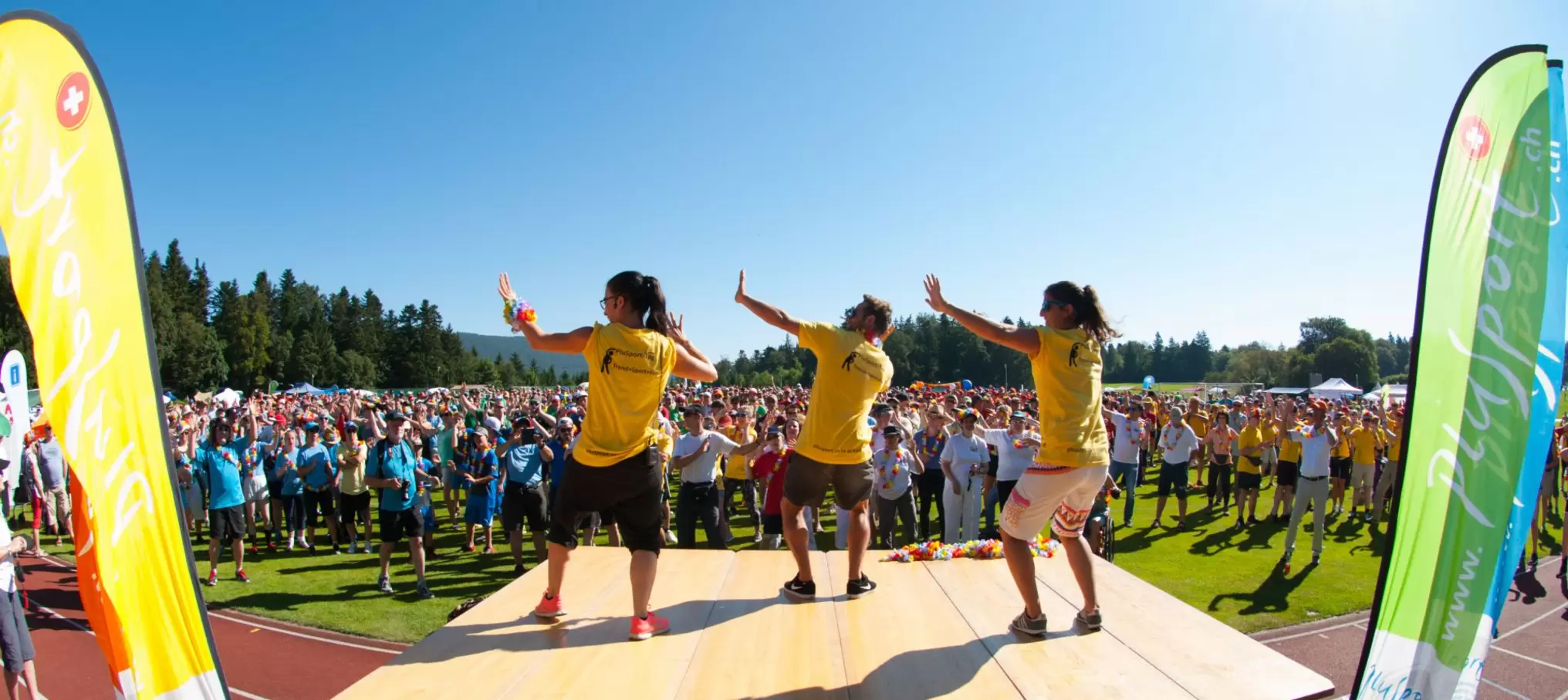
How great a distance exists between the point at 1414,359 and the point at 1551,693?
5.83m

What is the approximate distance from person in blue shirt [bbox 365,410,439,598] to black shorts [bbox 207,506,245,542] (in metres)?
1.95

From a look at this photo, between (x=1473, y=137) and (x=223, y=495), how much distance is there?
437 inches

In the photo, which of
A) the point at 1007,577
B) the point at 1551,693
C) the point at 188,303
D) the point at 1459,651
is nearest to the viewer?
the point at 1459,651

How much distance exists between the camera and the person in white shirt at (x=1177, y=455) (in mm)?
11430

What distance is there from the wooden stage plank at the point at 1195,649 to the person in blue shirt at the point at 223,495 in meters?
9.04

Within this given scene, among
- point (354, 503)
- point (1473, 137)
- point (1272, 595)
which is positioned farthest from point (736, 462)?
point (1473, 137)

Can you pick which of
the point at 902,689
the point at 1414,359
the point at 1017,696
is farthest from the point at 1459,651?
the point at 902,689

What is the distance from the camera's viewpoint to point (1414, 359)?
2.47 m

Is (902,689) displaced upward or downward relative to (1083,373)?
downward

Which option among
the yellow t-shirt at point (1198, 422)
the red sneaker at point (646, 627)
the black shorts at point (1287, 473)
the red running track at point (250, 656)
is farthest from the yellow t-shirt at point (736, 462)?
the yellow t-shirt at point (1198, 422)

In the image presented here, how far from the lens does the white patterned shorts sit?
11.8ft

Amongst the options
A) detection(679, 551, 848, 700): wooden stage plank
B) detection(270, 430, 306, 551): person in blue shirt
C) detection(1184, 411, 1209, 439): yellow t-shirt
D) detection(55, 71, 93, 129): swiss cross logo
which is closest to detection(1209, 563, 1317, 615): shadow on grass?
detection(679, 551, 848, 700): wooden stage plank

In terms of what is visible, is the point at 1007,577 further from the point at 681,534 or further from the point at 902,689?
the point at 681,534

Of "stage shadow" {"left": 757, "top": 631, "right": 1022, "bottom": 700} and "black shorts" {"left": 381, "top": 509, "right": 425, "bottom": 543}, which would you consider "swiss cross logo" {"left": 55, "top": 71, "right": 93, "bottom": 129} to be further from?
"black shorts" {"left": 381, "top": 509, "right": 425, "bottom": 543}
